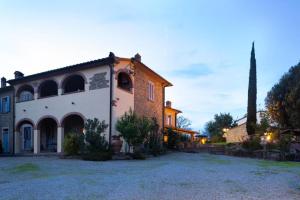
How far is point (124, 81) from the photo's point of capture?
22.1 metres

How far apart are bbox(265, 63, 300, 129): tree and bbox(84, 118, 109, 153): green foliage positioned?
17368 mm

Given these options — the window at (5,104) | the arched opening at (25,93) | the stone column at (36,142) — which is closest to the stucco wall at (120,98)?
the stone column at (36,142)

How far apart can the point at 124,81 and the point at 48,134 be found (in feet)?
28.1

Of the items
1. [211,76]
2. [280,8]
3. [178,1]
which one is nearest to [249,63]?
[211,76]

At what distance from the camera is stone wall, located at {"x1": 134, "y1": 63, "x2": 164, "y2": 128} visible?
22.3 metres

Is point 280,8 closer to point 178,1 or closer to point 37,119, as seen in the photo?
point 178,1

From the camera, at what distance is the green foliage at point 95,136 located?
18.1 m

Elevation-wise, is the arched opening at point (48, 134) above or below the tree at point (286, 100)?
below

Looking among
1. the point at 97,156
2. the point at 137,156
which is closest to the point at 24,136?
the point at 97,156

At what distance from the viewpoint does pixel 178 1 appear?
47.4 ft

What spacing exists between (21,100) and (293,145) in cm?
2122

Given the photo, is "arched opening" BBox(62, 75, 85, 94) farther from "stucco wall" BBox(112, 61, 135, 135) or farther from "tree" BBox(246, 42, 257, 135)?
"tree" BBox(246, 42, 257, 135)

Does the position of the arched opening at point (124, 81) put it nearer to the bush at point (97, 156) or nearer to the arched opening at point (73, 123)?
the arched opening at point (73, 123)

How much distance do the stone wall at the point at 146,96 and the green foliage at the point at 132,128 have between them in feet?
10.3
